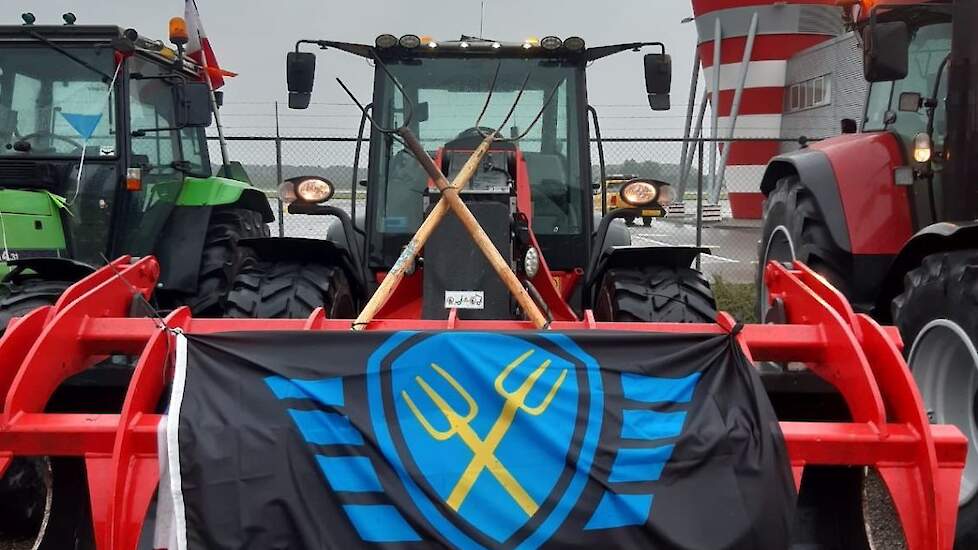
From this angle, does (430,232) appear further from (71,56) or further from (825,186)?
(71,56)

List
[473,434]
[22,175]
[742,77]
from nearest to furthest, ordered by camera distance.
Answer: [473,434] → [22,175] → [742,77]

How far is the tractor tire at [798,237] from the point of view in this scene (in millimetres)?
5391

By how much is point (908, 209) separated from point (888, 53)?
1.02m

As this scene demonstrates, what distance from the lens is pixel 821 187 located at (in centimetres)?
554

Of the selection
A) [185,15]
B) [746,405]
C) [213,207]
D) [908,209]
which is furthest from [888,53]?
[185,15]

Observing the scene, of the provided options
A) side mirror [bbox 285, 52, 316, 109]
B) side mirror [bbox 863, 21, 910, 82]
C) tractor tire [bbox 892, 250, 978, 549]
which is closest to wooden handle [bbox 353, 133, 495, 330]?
side mirror [bbox 285, 52, 316, 109]

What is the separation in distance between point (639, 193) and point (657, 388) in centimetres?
212

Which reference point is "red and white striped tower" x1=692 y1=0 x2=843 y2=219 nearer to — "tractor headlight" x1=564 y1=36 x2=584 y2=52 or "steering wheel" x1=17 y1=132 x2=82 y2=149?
"tractor headlight" x1=564 y1=36 x2=584 y2=52

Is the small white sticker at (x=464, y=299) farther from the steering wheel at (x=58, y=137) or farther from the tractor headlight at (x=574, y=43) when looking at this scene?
the steering wheel at (x=58, y=137)

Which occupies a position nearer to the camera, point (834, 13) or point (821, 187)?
point (821, 187)

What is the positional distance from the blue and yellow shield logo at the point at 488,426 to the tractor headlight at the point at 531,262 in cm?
131

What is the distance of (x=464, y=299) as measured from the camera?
4.00 metres

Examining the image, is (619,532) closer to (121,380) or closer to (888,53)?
(121,380)

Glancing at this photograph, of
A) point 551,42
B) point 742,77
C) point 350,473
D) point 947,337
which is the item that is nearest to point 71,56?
point 551,42
